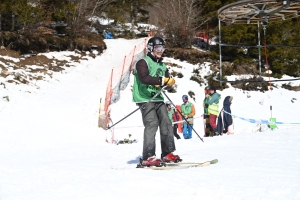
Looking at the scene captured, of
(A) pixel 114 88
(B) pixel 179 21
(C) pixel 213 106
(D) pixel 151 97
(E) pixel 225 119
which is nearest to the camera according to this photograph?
(D) pixel 151 97

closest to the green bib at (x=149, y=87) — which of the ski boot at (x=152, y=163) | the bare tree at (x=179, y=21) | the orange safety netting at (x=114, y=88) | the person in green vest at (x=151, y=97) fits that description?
the person in green vest at (x=151, y=97)

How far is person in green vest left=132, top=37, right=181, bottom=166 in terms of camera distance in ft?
17.1

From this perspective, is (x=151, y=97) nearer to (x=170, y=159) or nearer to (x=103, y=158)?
(x=170, y=159)

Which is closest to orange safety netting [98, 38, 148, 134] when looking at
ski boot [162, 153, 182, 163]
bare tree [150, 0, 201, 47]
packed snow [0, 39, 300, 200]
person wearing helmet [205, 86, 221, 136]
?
packed snow [0, 39, 300, 200]

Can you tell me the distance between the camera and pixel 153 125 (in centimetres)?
534

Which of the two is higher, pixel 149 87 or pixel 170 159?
pixel 149 87

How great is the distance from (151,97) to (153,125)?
372mm

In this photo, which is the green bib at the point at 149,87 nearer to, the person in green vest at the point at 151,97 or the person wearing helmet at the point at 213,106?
the person in green vest at the point at 151,97

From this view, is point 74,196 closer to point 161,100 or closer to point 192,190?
point 192,190

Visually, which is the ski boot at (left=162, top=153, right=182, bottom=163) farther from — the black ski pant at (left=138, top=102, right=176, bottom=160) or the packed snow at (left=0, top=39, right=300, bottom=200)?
the packed snow at (left=0, top=39, right=300, bottom=200)

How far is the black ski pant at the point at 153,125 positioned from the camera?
17.5ft

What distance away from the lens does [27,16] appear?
23.7 metres

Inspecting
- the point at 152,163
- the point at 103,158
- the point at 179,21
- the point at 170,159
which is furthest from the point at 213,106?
the point at 179,21

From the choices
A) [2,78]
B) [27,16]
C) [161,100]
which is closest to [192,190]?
[161,100]
